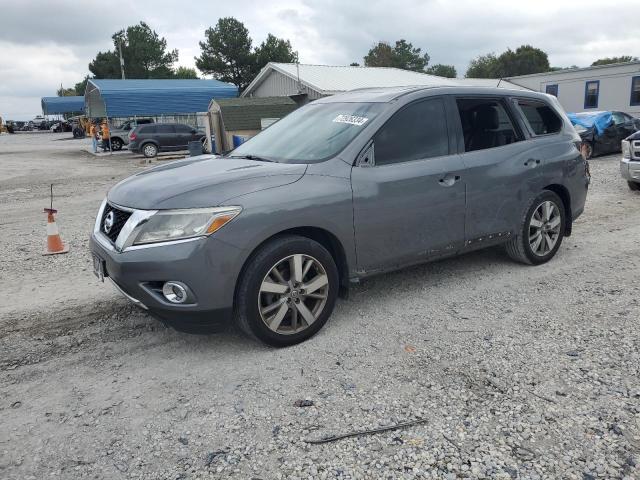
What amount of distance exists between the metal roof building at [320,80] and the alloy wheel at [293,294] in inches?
797

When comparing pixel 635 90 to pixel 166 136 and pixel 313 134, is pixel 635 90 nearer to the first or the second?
pixel 166 136

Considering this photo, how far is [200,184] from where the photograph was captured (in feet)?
11.3

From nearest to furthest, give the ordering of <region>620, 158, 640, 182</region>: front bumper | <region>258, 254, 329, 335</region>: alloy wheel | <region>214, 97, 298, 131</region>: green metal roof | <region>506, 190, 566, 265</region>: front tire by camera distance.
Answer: <region>258, 254, 329, 335</region>: alloy wheel → <region>506, 190, 566, 265</region>: front tire → <region>620, 158, 640, 182</region>: front bumper → <region>214, 97, 298, 131</region>: green metal roof

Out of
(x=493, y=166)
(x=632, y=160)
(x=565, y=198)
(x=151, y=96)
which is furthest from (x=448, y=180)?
(x=151, y=96)

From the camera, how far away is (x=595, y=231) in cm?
681

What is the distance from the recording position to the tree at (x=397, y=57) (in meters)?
72.6

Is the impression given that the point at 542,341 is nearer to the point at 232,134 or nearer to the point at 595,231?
the point at 595,231

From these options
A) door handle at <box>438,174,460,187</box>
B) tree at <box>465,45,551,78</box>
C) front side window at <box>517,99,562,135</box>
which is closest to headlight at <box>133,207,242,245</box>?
door handle at <box>438,174,460,187</box>

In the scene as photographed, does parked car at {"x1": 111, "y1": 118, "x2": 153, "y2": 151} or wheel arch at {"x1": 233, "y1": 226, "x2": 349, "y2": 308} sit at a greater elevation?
parked car at {"x1": 111, "y1": 118, "x2": 153, "y2": 151}

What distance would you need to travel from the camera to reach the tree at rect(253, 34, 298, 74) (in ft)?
196

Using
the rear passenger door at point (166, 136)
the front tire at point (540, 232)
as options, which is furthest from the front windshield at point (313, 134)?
the rear passenger door at point (166, 136)

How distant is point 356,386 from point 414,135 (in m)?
2.12

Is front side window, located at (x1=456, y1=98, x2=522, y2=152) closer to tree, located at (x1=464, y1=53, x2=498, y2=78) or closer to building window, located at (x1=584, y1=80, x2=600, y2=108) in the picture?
building window, located at (x1=584, y1=80, x2=600, y2=108)

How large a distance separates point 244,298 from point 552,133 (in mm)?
3779
